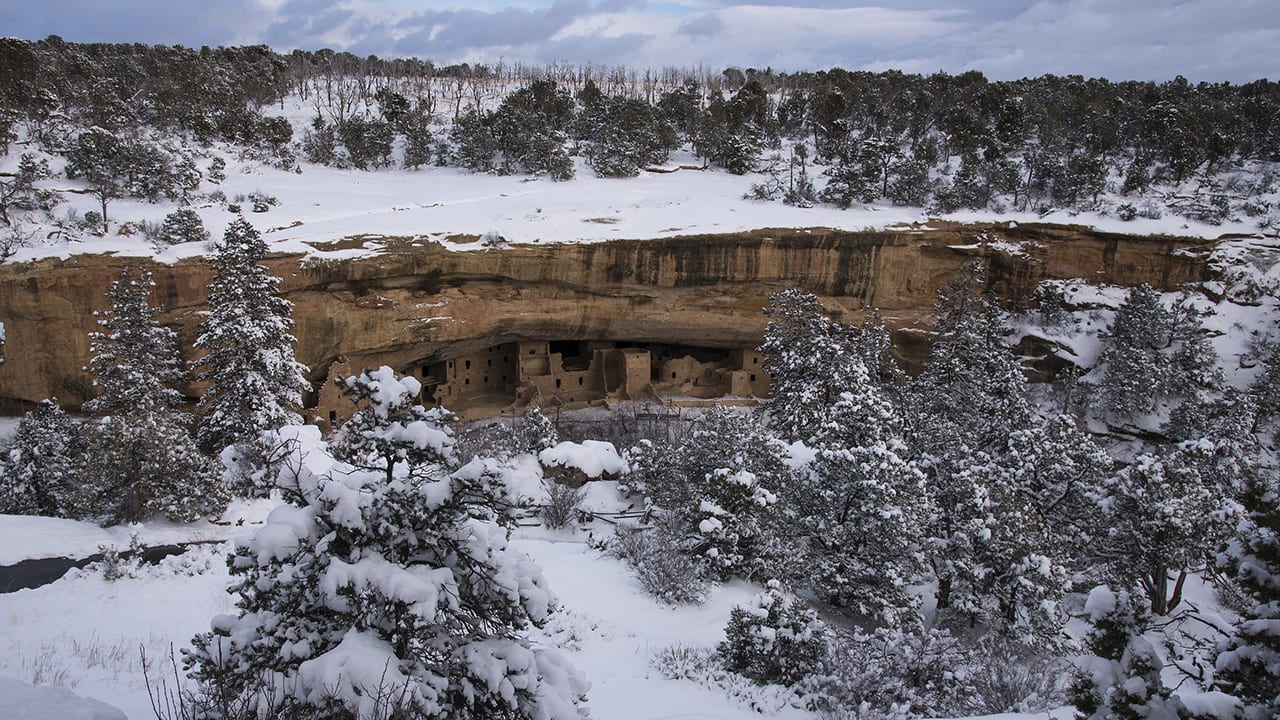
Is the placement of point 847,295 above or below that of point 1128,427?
above

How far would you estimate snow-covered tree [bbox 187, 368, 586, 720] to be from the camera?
4445 millimetres

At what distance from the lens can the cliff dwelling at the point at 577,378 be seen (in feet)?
80.2

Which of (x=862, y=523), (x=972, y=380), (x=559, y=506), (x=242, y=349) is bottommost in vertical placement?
(x=559, y=506)

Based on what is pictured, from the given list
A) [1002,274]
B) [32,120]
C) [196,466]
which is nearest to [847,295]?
[1002,274]

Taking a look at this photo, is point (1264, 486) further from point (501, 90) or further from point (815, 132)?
point (501, 90)

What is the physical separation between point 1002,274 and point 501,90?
51.3 meters

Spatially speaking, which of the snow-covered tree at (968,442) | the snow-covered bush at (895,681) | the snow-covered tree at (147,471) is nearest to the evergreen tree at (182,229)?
the snow-covered tree at (147,471)

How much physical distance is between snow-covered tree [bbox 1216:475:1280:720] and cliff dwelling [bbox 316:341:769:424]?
63.7 feet

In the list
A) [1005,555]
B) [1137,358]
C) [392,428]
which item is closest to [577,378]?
[1005,555]

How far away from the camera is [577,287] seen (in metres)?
23.5

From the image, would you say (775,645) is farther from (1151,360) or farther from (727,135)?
(727,135)

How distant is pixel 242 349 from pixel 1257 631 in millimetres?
17240

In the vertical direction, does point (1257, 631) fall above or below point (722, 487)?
above

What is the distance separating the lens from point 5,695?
14.8 feet
